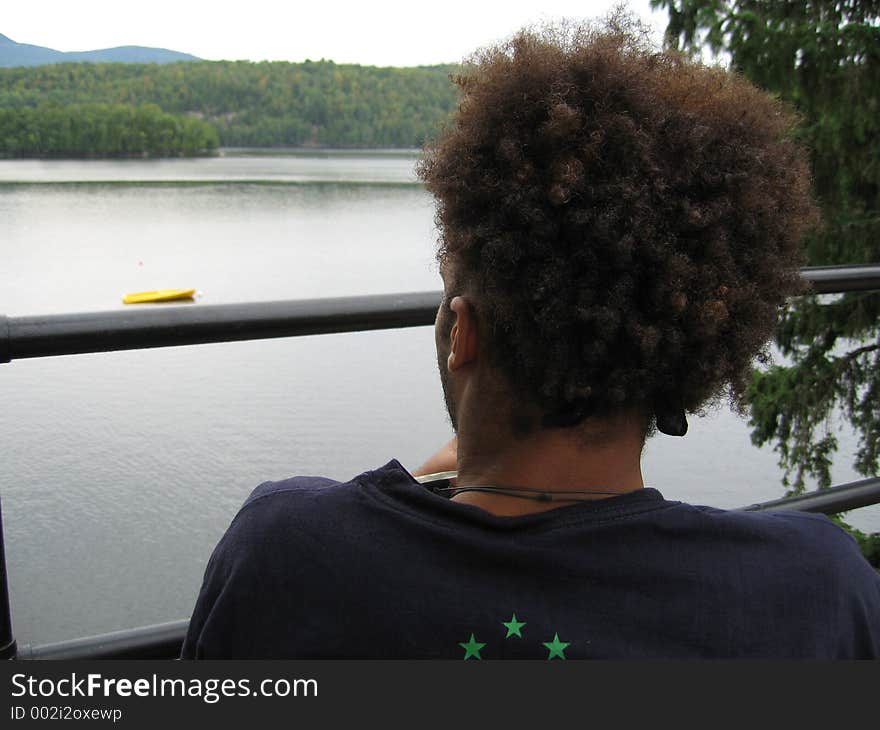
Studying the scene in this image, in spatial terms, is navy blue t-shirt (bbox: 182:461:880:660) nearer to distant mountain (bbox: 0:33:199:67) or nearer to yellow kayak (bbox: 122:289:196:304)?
yellow kayak (bbox: 122:289:196:304)

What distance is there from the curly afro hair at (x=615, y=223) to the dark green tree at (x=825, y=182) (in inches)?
201

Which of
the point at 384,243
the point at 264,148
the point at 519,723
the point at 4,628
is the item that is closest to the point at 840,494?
the point at 519,723

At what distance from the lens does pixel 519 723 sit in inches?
34.4

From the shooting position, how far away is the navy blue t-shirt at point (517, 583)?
2.83 ft

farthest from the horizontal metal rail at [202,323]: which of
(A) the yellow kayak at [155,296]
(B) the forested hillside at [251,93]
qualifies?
(B) the forested hillside at [251,93]

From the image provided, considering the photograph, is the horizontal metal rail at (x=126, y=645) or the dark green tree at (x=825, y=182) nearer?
the horizontal metal rail at (x=126, y=645)

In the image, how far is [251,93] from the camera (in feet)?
65.5

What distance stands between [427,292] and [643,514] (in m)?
0.76

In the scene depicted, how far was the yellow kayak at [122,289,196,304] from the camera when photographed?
3.83 metres

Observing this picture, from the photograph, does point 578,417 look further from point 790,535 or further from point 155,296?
point 155,296

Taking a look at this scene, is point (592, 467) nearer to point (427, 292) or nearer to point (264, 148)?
point (427, 292)

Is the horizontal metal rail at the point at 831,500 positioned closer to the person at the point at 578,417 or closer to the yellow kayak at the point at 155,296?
the person at the point at 578,417

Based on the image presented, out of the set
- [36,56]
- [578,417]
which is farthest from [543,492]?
[36,56]

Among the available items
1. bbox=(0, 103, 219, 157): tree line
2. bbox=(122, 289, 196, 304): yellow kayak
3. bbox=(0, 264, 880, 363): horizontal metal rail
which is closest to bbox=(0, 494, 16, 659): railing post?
bbox=(0, 264, 880, 363): horizontal metal rail
